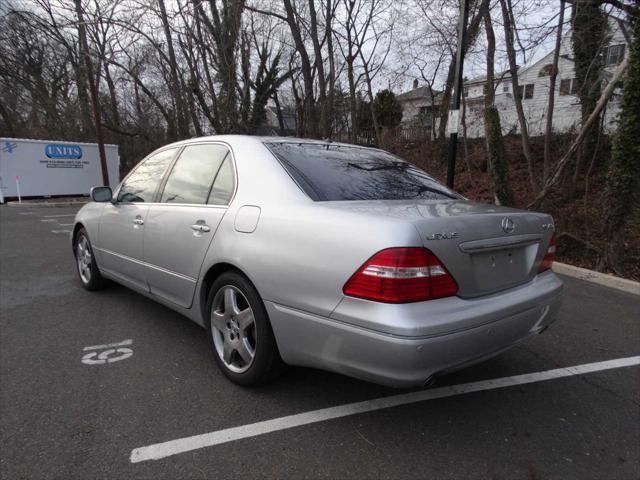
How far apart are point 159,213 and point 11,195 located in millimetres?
17965

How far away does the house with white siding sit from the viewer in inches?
383

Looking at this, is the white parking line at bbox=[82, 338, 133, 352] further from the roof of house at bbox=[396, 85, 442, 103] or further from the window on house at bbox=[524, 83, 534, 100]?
the window on house at bbox=[524, 83, 534, 100]

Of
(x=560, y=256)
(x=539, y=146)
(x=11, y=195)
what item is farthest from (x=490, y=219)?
(x=11, y=195)

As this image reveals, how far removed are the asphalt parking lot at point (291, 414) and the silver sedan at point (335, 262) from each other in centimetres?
36

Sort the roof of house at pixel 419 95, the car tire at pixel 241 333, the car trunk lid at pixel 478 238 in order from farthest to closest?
the roof of house at pixel 419 95, the car tire at pixel 241 333, the car trunk lid at pixel 478 238

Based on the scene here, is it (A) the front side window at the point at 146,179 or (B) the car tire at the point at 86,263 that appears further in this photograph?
(B) the car tire at the point at 86,263

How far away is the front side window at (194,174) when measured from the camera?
2963mm

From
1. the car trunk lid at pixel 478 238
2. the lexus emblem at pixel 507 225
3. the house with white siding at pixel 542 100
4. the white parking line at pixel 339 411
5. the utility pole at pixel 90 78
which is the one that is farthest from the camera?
the utility pole at pixel 90 78

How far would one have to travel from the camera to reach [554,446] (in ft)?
7.06

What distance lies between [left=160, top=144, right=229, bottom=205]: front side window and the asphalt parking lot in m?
1.19

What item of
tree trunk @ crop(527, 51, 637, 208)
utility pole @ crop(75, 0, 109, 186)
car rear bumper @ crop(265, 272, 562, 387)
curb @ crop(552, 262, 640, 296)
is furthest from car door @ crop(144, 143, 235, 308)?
utility pole @ crop(75, 0, 109, 186)

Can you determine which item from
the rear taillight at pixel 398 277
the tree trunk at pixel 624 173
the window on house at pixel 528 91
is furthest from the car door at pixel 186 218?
the window on house at pixel 528 91

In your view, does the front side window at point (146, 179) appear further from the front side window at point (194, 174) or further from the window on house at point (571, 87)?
the window on house at point (571, 87)

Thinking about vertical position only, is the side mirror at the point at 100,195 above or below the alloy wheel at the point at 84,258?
above
